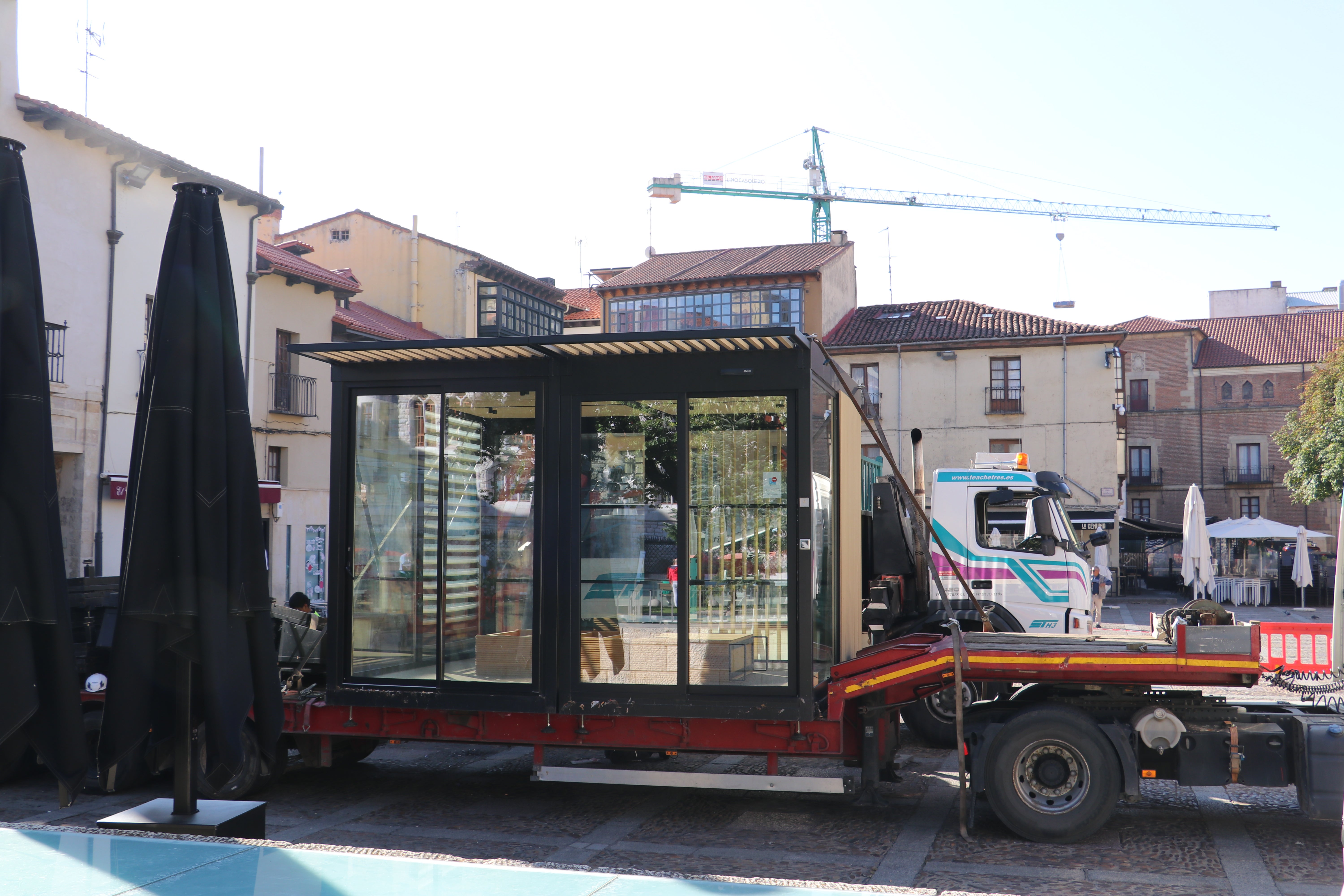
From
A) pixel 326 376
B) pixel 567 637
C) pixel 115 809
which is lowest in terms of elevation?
pixel 115 809

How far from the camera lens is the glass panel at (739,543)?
7.36 meters

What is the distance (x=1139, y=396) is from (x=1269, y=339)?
7620mm

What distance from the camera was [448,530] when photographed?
798 centimetres

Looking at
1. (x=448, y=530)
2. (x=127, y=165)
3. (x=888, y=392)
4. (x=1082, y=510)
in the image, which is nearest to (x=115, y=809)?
(x=448, y=530)

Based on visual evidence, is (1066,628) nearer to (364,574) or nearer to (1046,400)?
(364,574)

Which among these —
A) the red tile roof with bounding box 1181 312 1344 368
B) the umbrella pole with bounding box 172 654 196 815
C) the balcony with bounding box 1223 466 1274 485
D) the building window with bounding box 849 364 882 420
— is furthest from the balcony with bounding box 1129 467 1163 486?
the umbrella pole with bounding box 172 654 196 815

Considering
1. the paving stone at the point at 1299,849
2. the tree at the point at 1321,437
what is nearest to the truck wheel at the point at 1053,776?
the paving stone at the point at 1299,849

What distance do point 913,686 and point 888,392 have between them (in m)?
31.9

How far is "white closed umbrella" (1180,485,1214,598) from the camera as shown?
17.6 meters

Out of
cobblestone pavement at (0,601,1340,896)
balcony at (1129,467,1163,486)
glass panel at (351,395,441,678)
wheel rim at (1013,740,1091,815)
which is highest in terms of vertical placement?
balcony at (1129,467,1163,486)

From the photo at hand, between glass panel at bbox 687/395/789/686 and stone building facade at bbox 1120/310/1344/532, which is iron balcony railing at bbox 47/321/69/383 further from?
stone building facade at bbox 1120/310/1344/532

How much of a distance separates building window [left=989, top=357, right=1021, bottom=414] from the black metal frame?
30.9 m

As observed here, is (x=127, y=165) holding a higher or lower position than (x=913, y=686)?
higher

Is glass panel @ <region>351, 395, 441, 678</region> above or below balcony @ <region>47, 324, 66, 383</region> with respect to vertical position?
below
